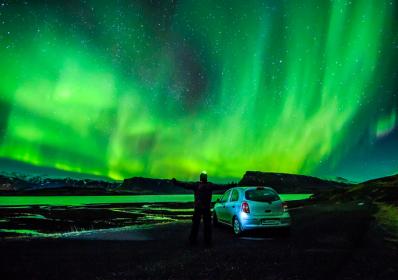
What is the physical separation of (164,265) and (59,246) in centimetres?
610

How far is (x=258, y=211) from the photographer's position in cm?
1465

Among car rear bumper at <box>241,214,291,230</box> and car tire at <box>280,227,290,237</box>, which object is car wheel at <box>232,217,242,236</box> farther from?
car tire at <box>280,227,290,237</box>

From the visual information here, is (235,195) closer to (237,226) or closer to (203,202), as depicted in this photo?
(237,226)

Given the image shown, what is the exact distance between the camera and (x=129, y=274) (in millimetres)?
8250

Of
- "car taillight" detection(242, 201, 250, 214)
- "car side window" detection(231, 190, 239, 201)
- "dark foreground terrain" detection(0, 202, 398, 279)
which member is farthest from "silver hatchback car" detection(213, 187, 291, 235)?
"dark foreground terrain" detection(0, 202, 398, 279)

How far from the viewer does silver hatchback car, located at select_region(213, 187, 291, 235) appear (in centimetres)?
1462

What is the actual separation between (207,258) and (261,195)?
5673 mm

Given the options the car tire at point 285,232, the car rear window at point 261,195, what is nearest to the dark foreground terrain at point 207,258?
the car tire at point 285,232

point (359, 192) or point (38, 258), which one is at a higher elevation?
point (359, 192)

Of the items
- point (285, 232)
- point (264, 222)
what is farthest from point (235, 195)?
point (285, 232)

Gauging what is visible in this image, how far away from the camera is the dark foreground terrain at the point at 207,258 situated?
322 inches

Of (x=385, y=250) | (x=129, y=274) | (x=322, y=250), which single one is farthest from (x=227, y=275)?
(x=385, y=250)

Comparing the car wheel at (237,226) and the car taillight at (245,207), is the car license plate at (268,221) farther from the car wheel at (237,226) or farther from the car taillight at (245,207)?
the car wheel at (237,226)

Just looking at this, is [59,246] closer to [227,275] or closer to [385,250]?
[227,275]
